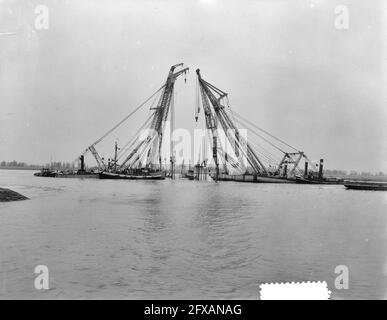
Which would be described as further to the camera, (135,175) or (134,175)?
(135,175)

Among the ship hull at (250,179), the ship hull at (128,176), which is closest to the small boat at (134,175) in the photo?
the ship hull at (128,176)

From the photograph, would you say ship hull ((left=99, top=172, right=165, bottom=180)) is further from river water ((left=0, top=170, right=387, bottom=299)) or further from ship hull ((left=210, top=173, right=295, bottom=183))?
river water ((left=0, top=170, right=387, bottom=299))

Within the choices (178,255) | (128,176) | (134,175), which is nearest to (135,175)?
(134,175)

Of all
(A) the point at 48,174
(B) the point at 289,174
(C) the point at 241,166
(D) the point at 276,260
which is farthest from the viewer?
(A) the point at 48,174

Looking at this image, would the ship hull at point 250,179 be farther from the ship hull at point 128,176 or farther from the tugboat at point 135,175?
the ship hull at point 128,176

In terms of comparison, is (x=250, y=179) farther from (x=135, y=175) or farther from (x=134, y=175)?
(x=134, y=175)

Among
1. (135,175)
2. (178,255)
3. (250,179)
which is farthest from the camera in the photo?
(250,179)

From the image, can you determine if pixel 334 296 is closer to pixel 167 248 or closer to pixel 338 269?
pixel 338 269

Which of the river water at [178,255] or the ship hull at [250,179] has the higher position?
the river water at [178,255]

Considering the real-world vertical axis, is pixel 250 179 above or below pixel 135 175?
below

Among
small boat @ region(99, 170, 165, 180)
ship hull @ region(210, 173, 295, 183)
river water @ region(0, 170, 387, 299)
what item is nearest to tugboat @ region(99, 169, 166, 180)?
small boat @ region(99, 170, 165, 180)
